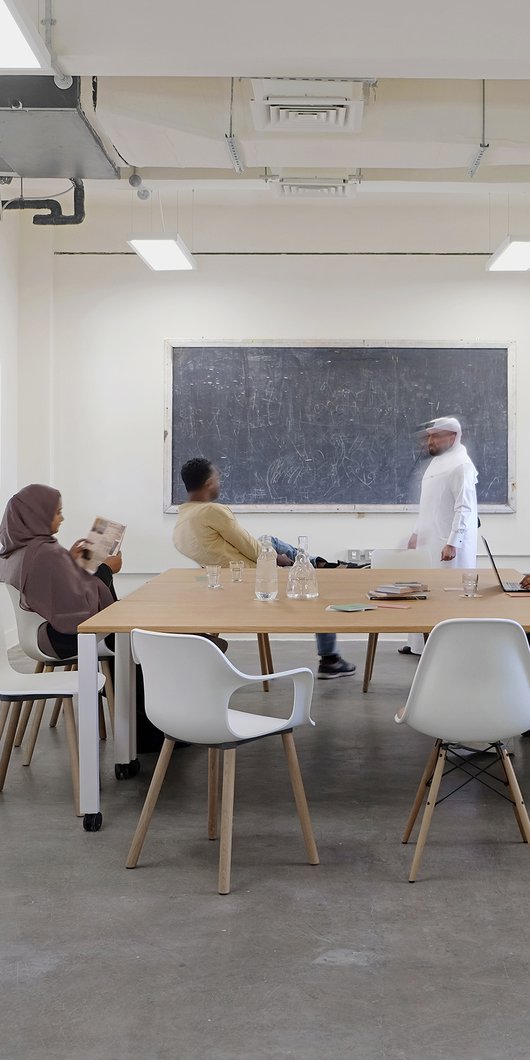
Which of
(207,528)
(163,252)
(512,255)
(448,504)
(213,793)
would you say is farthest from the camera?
(163,252)

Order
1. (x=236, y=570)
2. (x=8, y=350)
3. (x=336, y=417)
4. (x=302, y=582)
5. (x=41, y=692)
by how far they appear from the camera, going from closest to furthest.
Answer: (x=41, y=692), (x=302, y=582), (x=236, y=570), (x=8, y=350), (x=336, y=417)

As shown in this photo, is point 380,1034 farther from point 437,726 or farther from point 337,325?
point 337,325

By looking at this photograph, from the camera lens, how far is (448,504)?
17.6 ft

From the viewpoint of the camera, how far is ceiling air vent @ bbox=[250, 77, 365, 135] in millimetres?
3676

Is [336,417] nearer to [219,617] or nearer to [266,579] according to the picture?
[266,579]

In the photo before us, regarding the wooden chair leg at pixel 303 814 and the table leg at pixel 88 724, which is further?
the table leg at pixel 88 724

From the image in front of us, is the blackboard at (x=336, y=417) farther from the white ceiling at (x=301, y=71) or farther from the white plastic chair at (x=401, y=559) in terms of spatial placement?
the white ceiling at (x=301, y=71)

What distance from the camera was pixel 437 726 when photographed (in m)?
2.60

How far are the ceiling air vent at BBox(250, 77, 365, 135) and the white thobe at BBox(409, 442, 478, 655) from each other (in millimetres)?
2053

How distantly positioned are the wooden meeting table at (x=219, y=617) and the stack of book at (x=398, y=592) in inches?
1.9

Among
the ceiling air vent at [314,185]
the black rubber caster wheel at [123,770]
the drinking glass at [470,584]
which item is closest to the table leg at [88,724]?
the black rubber caster wheel at [123,770]

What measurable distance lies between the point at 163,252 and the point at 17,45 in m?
2.61

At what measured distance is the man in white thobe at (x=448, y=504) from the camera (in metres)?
5.10

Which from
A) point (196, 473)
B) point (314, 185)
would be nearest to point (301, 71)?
point (314, 185)
